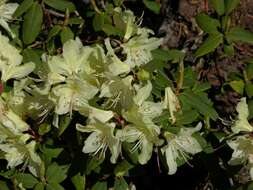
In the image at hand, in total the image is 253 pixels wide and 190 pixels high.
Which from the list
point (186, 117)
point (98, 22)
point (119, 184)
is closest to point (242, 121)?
point (186, 117)

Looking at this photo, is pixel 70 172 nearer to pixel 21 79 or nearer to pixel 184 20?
pixel 21 79

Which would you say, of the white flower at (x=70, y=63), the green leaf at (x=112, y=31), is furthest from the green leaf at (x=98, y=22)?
the white flower at (x=70, y=63)

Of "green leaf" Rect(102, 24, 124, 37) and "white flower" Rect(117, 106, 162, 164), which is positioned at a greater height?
"green leaf" Rect(102, 24, 124, 37)

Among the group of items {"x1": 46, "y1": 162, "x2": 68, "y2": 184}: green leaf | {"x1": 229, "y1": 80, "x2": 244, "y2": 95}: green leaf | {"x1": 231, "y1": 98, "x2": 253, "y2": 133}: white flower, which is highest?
{"x1": 231, "y1": 98, "x2": 253, "y2": 133}: white flower

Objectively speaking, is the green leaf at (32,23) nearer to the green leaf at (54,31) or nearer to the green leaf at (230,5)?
the green leaf at (54,31)

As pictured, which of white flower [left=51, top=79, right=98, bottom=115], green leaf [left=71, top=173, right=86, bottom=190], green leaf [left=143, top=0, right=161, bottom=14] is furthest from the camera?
green leaf [left=143, top=0, right=161, bottom=14]

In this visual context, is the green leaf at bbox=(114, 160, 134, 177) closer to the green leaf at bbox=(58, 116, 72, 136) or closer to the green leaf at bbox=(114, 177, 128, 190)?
the green leaf at bbox=(114, 177, 128, 190)

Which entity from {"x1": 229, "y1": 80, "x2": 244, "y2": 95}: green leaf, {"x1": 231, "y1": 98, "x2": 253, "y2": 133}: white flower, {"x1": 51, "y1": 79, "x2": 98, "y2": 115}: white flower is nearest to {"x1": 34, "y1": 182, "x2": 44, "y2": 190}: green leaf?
{"x1": 51, "y1": 79, "x2": 98, "y2": 115}: white flower
